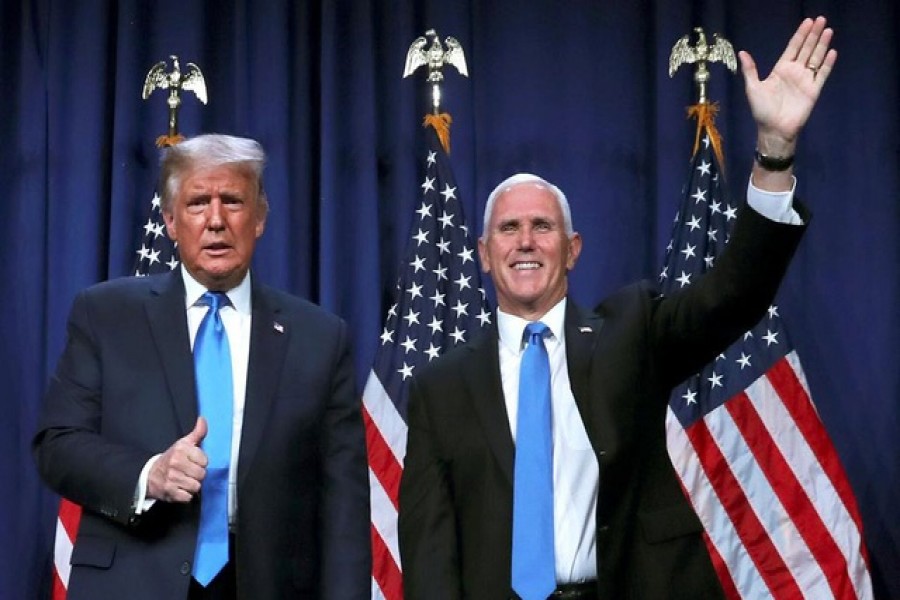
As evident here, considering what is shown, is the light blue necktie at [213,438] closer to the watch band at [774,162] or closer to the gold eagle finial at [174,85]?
the watch band at [774,162]

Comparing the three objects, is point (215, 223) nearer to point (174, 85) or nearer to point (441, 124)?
point (441, 124)

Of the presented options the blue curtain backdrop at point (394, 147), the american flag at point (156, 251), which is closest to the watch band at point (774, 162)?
the blue curtain backdrop at point (394, 147)

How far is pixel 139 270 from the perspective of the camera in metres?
4.36

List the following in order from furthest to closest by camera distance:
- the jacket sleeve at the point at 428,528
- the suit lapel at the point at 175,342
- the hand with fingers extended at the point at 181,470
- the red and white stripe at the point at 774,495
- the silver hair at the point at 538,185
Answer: the red and white stripe at the point at 774,495, the silver hair at the point at 538,185, the jacket sleeve at the point at 428,528, the suit lapel at the point at 175,342, the hand with fingers extended at the point at 181,470

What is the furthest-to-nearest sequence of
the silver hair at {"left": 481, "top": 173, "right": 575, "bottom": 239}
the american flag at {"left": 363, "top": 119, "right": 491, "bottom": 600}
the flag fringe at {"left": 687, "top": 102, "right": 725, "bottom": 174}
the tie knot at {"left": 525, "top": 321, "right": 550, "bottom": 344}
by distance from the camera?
the flag fringe at {"left": 687, "top": 102, "right": 725, "bottom": 174} < the american flag at {"left": 363, "top": 119, "right": 491, "bottom": 600} < the silver hair at {"left": 481, "top": 173, "right": 575, "bottom": 239} < the tie knot at {"left": 525, "top": 321, "right": 550, "bottom": 344}

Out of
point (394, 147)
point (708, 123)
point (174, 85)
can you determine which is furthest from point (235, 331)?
point (394, 147)

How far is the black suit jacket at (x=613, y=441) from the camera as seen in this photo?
2.44 meters

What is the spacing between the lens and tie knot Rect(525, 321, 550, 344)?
8.75ft

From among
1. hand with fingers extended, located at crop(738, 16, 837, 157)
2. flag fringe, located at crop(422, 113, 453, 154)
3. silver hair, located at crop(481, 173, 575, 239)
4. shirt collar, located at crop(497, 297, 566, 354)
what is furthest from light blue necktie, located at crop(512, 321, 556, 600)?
flag fringe, located at crop(422, 113, 453, 154)

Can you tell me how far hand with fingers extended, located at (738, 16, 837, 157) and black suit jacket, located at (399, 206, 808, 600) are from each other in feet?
0.49

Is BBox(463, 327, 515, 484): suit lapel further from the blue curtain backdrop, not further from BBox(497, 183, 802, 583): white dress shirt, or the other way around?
the blue curtain backdrop

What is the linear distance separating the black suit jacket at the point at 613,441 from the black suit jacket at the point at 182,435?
0.51 ft

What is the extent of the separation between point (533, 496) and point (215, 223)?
82 centimetres

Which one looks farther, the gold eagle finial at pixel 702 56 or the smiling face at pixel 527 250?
the gold eagle finial at pixel 702 56
